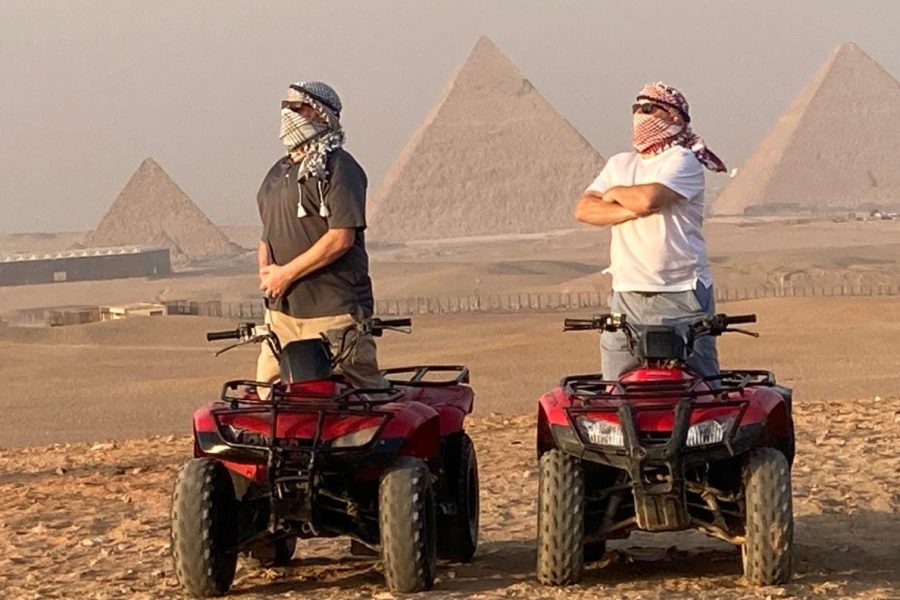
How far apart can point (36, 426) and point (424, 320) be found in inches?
908

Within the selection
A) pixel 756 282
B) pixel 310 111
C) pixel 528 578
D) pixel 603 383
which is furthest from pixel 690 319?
pixel 756 282

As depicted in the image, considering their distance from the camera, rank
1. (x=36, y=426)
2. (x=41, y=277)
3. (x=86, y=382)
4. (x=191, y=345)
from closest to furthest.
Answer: (x=36, y=426), (x=86, y=382), (x=191, y=345), (x=41, y=277)

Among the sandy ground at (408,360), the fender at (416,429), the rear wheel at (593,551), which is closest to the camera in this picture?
the fender at (416,429)

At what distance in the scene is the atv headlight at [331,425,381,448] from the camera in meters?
6.09

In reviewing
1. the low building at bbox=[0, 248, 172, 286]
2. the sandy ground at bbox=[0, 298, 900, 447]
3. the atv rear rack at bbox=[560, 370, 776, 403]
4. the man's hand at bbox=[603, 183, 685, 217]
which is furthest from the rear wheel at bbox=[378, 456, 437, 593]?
the low building at bbox=[0, 248, 172, 286]

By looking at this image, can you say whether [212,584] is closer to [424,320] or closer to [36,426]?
[36,426]

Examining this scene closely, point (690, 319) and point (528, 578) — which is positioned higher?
point (690, 319)

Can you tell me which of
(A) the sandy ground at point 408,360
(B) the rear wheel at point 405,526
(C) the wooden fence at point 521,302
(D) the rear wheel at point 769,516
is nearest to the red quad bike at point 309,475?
(B) the rear wheel at point 405,526

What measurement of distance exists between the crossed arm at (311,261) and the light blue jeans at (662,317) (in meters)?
0.99

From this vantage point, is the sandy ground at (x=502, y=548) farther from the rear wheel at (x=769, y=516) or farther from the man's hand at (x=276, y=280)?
the man's hand at (x=276, y=280)

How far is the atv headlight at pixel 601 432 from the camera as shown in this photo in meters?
6.07

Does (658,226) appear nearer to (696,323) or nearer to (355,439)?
(696,323)

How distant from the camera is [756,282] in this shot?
202 feet

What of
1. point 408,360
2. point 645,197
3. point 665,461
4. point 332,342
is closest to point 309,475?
point 332,342
